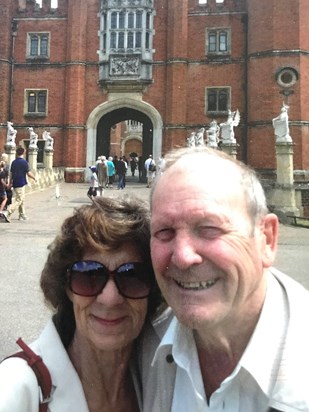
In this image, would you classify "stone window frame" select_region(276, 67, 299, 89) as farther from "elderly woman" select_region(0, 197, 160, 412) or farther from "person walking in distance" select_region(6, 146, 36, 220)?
"elderly woman" select_region(0, 197, 160, 412)

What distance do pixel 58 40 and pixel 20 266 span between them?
73.2 feet

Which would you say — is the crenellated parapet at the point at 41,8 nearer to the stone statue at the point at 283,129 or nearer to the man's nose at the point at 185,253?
the stone statue at the point at 283,129

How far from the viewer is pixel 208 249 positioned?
1202mm

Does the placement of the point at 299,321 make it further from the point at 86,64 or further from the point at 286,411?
the point at 86,64

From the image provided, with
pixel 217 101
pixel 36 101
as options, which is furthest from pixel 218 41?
pixel 36 101

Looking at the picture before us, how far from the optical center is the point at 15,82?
25.6 m

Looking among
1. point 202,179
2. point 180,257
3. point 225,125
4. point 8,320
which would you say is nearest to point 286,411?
point 180,257

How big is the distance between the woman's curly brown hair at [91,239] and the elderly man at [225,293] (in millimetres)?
288

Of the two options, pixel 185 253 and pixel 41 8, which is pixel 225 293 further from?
pixel 41 8

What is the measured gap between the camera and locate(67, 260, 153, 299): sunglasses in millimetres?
1583

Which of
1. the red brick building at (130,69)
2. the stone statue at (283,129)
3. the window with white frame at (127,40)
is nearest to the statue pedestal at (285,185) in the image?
the stone statue at (283,129)

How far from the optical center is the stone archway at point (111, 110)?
2473cm

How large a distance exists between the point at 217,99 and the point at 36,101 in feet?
34.1

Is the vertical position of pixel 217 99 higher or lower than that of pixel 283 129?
higher
